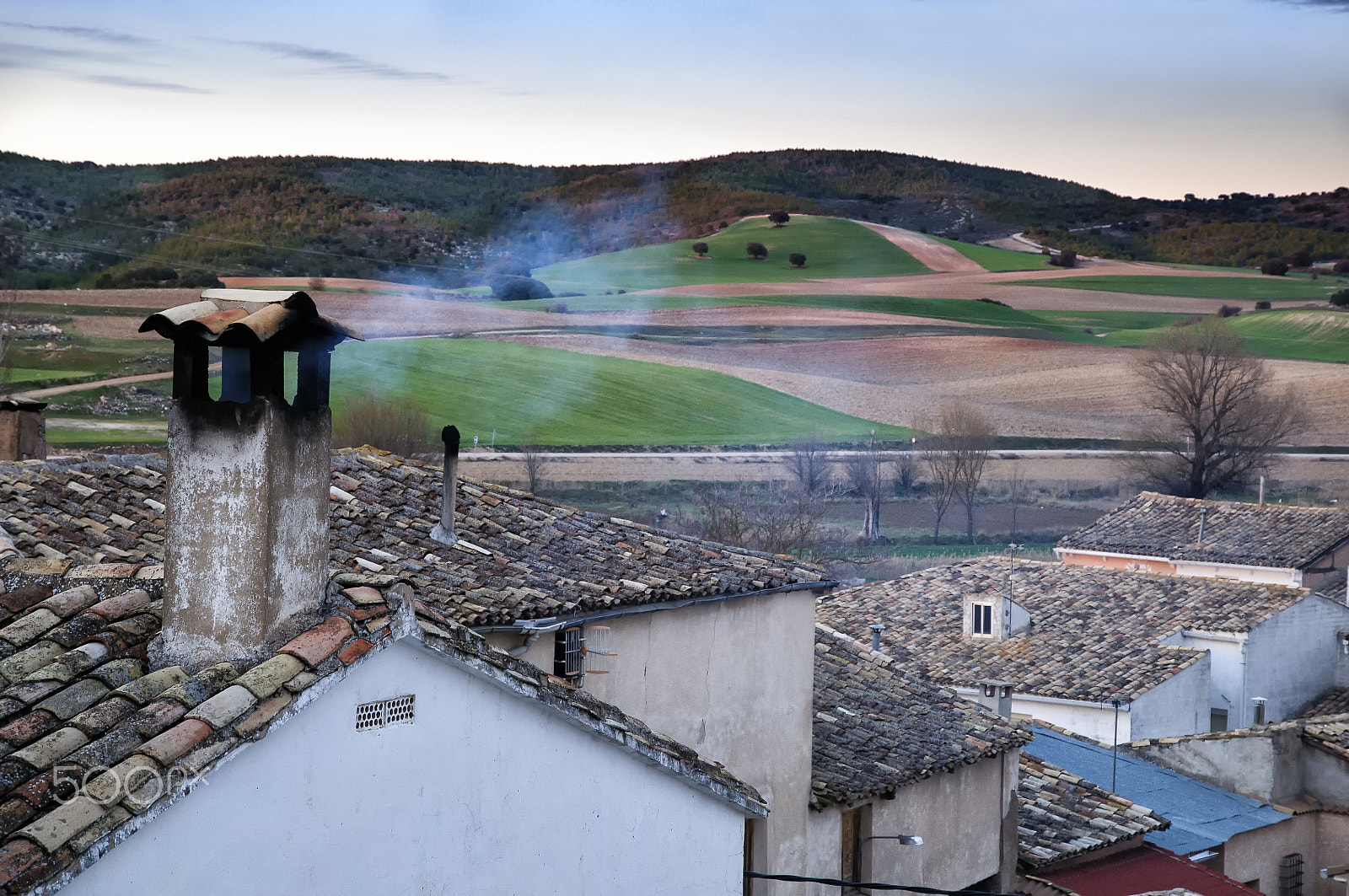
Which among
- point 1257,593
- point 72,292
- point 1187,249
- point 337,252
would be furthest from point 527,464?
point 1187,249

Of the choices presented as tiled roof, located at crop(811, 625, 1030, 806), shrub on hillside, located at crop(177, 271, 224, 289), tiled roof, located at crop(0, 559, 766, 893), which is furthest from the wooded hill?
tiled roof, located at crop(0, 559, 766, 893)

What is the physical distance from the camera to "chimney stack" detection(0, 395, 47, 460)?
1136 cm

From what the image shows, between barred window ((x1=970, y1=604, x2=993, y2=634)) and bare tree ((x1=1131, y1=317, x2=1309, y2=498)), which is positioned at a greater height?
bare tree ((x1=1131, y1=317, x2=1309, y2=498))

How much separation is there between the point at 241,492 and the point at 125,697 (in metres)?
0.63

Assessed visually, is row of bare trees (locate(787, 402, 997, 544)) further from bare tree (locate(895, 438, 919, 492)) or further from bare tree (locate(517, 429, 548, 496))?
bare tree (locate(517, 429, 548, 496))

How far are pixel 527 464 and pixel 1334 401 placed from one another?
108 feet

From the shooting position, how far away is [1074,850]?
11.7 meters

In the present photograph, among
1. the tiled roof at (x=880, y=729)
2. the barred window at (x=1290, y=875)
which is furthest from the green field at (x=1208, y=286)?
the tiled roof at (x=880, y=729)

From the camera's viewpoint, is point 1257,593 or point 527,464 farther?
point 527,464

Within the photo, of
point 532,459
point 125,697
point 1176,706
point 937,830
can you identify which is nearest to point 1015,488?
point 532,459

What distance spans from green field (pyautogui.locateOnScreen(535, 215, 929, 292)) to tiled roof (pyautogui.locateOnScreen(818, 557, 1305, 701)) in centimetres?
3693

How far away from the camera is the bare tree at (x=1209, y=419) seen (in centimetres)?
4978

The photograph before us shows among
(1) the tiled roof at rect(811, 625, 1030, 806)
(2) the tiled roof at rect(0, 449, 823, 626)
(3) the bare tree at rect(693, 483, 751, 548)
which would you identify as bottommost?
(3) the bare tree at rect(693, 483, 751, 548)

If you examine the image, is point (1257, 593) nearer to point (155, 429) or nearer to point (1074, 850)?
point (1074, 850)
